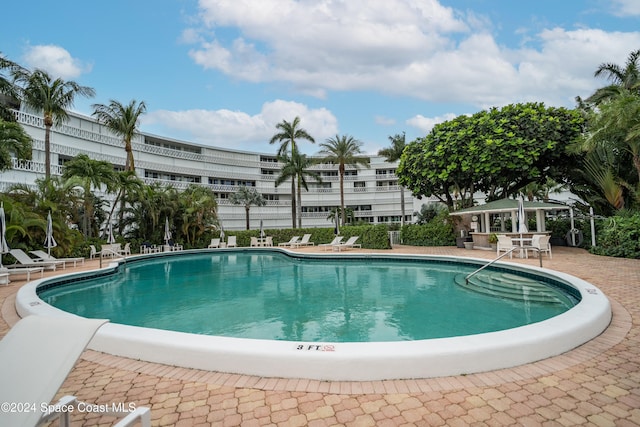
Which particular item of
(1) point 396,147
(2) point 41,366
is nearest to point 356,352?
(2) point 41,366

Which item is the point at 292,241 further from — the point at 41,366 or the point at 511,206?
the point at 41,366

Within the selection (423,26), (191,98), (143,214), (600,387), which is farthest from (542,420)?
(143,214)

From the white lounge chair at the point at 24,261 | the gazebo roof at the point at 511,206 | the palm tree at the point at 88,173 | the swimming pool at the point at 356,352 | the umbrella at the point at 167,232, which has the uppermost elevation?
the palm tree at the point at 88,173

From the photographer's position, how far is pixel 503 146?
16234 millimetres

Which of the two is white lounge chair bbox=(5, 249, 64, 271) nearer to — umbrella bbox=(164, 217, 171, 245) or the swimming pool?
umbrella bbox=(164, 217, 171, 245)

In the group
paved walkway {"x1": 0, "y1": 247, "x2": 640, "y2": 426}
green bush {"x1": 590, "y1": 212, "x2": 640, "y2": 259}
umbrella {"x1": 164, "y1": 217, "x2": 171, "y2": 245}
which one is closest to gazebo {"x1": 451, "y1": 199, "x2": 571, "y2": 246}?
green bush {"x1": 590, "y1": 212, "x2": 640, "y2": 259}

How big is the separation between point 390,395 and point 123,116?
2655 cm

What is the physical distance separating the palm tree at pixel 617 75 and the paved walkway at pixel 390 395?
21.7 metres

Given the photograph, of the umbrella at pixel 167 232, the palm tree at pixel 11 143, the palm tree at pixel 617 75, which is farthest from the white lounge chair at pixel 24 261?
the palm tree at pixel 617 75

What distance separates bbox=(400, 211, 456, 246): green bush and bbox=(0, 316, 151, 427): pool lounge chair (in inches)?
763

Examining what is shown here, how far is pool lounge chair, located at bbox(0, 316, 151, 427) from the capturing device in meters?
1.88

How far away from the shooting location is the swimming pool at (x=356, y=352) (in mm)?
3254

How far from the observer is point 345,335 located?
224 inches

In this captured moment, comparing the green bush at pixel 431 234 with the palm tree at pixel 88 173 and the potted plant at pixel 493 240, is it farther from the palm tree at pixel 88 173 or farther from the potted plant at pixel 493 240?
the palm tree at pixel 88 173
